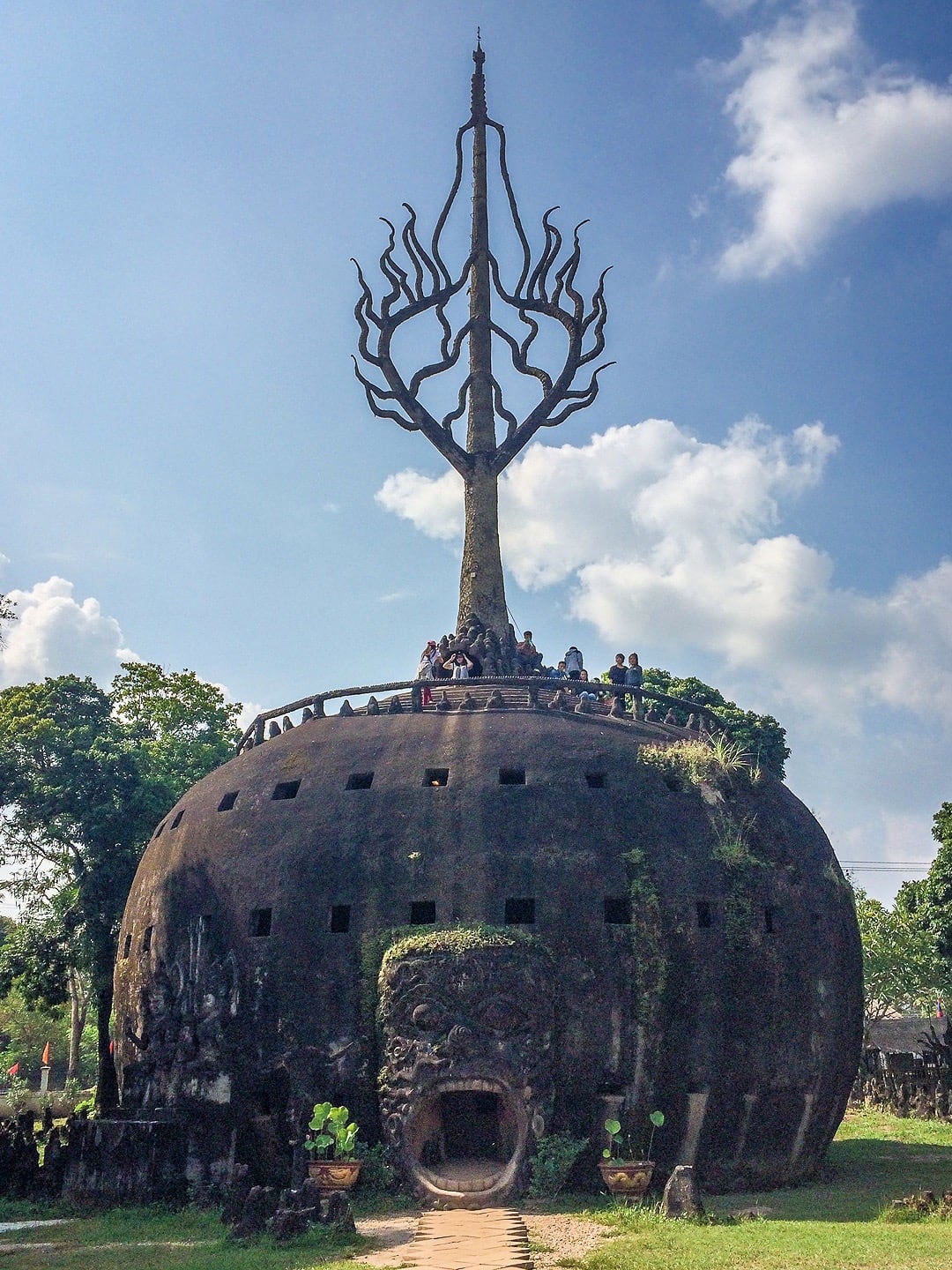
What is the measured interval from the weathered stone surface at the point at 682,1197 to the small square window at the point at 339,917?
269 inches

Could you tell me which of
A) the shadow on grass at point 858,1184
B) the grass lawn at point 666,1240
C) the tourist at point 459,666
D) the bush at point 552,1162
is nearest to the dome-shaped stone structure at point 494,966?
the bush at point 552,1162

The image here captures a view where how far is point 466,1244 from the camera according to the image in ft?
51.8

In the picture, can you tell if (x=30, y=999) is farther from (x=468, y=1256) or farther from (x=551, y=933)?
(x=468, y=1256)

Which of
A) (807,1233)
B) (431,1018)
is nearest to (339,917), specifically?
(431,1018)

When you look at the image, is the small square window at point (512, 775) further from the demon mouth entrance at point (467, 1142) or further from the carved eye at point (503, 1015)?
the demon mouth entrance at point (467, 1142)

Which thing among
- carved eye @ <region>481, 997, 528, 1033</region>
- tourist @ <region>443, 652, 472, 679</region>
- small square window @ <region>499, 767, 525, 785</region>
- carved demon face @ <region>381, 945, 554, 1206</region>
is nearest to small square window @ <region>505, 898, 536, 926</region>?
carved demon face @ <region>381, 945, 554, 1206</region>

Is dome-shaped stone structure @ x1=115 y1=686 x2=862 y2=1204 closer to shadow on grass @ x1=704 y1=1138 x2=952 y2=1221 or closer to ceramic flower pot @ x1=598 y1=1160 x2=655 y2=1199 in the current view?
shadow on grass @ x1=704 y1=1138 x2=952 y2=1221

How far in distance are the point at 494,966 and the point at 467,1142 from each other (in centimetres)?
347

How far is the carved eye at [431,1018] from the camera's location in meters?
19.6

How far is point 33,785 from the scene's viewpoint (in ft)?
111

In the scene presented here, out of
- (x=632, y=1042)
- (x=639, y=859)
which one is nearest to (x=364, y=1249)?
(x=632, y=1042)

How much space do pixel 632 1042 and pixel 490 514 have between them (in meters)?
16.0

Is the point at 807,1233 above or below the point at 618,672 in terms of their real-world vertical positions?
below

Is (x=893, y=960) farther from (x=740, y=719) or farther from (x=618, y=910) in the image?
(x=618, y=910)
